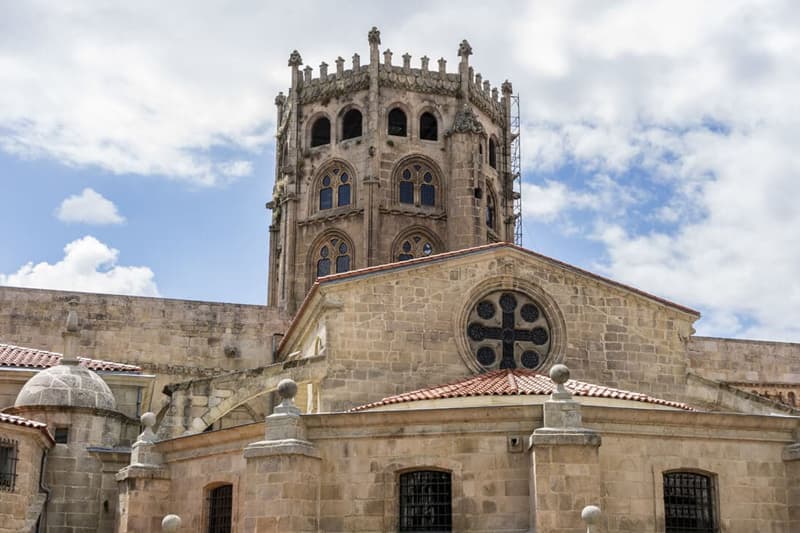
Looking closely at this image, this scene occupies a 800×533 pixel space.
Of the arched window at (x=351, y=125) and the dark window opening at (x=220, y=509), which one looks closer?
the dark window opening at (x=220, y=509)

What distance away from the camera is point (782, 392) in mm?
38156

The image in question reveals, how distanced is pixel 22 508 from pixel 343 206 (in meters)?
20.7

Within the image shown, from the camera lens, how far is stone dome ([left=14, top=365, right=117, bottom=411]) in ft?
81.9

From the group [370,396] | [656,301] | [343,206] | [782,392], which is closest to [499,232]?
[343,206]

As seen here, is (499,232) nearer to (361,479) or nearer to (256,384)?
(256,384)

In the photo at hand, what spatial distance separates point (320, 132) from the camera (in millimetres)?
43000

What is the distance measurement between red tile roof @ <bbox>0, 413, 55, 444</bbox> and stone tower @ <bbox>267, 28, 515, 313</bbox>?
1619 centimetres

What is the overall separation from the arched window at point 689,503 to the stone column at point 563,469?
72.8 inches

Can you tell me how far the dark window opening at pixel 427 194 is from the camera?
41.5 meters

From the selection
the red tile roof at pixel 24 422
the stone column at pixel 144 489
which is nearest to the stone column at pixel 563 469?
the stone column at pixel 144 489

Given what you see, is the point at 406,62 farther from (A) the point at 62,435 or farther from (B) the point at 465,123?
(A) the point at 62,435

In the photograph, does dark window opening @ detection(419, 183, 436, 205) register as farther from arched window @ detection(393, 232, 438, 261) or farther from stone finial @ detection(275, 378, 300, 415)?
stone finial @ detection(275, 378, 300, 415)

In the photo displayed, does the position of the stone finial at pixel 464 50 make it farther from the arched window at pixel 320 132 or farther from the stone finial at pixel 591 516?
the stone finial at pixel 591 516

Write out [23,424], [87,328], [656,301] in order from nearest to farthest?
1. [23,424]
2. [656,301]
3. [87,328]
